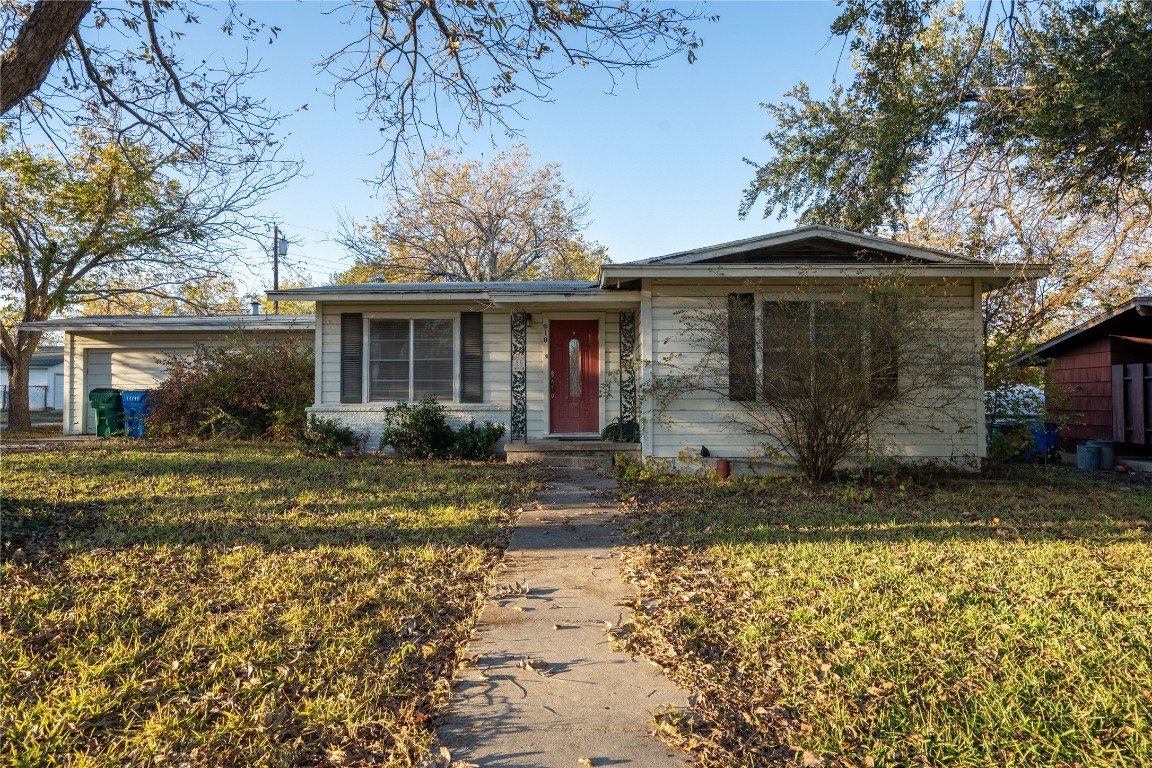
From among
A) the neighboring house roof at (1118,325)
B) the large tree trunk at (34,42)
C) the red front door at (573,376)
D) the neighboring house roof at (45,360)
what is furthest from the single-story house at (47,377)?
the neighboring house roof at (1118,325)

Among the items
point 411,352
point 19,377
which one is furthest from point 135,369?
point 411,352

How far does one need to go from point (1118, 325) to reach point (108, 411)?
2121cm

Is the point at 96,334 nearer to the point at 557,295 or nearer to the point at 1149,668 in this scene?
the point at 557,295

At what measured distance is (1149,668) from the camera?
10.7 feet

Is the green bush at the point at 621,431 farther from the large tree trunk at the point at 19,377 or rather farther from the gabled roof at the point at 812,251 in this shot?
the large tree trunk at the point at 19,377

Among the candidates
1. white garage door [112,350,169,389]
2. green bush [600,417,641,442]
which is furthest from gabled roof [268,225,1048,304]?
white garage door [112,350,169,389]

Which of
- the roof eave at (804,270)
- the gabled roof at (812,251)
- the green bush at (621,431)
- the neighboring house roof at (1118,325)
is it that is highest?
the gabled roof at (812,251)

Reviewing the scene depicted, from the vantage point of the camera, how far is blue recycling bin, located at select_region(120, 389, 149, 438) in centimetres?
1477

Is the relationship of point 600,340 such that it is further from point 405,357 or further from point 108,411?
point 108,411

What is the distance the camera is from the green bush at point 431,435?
11.4 m

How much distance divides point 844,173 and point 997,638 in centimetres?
816

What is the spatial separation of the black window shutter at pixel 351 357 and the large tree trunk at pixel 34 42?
7.27 metres

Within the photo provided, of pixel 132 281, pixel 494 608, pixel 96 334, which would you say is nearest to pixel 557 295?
pixel 494 608

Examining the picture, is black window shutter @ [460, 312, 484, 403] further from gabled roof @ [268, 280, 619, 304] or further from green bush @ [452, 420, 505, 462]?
green bush @ [452, 420, 505, 462]
